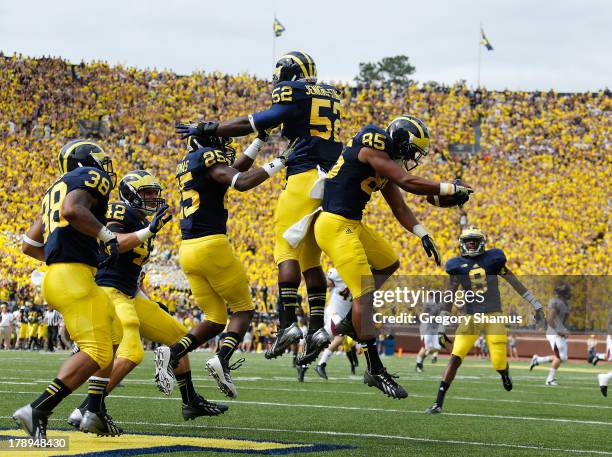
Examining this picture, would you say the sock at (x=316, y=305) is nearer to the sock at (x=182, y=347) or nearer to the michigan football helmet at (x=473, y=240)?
the sock at (x=182, y=347)

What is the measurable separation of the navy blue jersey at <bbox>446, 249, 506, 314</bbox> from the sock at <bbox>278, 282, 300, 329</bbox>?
4531 millimetres

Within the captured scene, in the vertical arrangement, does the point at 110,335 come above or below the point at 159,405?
above

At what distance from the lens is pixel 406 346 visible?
32.7 meters

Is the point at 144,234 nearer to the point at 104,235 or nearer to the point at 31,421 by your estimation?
the point at 104,235

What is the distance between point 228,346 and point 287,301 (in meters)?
0.99

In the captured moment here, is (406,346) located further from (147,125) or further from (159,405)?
(159,405)

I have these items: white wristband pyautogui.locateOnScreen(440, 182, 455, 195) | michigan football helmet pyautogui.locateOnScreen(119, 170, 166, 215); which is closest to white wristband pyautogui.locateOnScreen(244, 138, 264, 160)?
michigan football helmet pyautogui.locateOnScreen(119, 170, 166, 215)

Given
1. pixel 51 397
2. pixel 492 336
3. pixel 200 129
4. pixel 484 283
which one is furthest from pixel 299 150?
pixel 492 336

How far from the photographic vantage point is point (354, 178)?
8.38 meters

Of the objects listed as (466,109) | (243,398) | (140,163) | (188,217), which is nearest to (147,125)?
(140,163)

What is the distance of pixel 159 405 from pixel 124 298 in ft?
7.44

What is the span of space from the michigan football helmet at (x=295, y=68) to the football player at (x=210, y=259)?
79cm

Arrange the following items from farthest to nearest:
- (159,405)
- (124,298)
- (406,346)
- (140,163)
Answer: (140,163), (406,346), (159,405), (124,298)

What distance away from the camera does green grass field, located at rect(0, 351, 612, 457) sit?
26.2 feet
